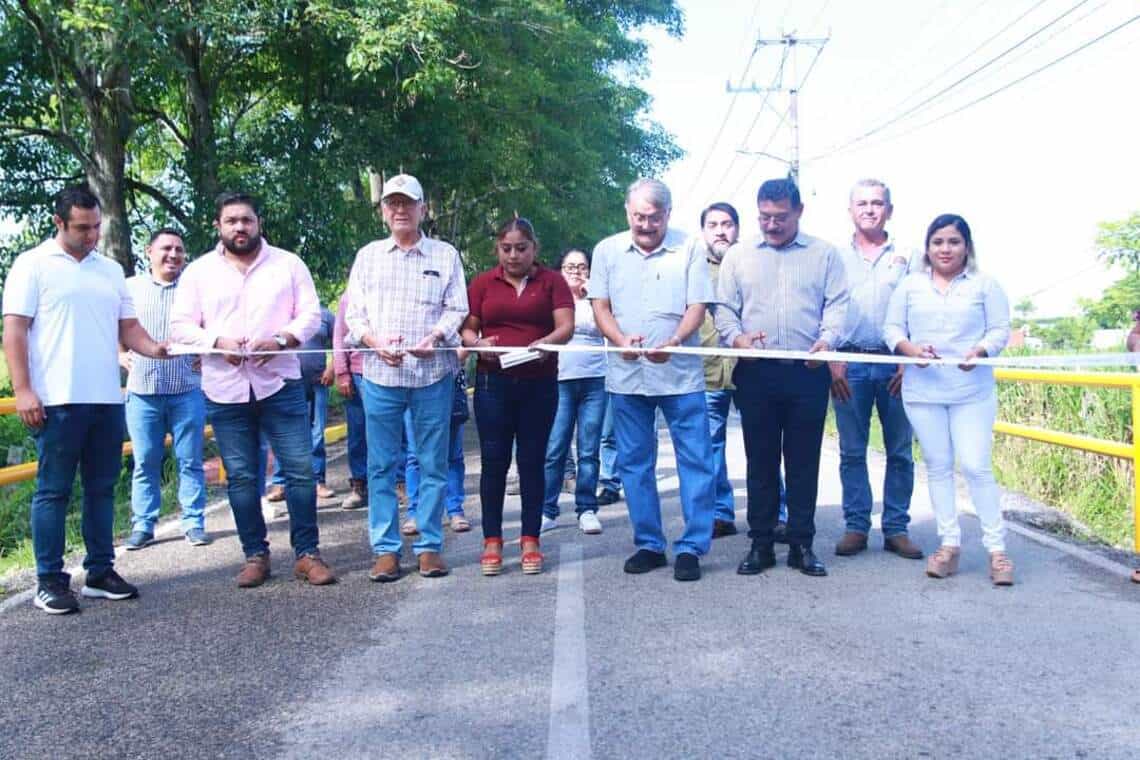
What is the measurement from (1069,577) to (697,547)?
6.10 ft

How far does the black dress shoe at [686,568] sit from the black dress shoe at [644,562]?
18 cm

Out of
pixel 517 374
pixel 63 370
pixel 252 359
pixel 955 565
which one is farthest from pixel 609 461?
pixel 63 370

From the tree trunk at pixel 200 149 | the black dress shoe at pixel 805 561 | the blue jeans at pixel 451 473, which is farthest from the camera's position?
the tree trunk at pixel 200 149

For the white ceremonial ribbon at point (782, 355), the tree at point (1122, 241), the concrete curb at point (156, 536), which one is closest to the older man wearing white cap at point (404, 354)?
the white ceremonial ribbon at point (782, 355)

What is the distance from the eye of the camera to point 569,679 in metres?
Answer: 3.89

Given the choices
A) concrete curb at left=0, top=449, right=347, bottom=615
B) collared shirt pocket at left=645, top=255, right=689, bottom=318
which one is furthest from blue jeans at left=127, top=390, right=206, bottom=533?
collared shirt pocket at left=645, top=255, right=689, bottom=318

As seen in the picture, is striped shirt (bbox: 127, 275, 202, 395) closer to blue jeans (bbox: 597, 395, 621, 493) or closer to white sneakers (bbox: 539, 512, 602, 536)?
white sneakers (bbox: 539, 512, 602, 536)

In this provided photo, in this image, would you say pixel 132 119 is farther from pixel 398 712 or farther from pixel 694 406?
pixel 398 712

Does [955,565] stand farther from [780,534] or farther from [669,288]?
[669,288]

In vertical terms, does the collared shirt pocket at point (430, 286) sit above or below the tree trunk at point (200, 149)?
below

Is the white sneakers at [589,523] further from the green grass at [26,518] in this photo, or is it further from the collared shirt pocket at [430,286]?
the green grass at [26,518]

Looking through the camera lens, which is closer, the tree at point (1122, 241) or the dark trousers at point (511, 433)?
the dark trousers at point (511, 433)

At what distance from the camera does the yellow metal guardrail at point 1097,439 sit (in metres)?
5.94

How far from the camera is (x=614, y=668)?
13.1ft
